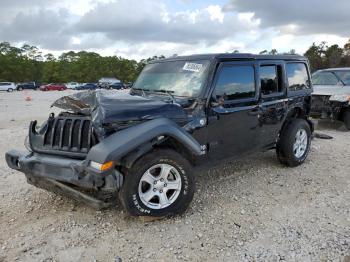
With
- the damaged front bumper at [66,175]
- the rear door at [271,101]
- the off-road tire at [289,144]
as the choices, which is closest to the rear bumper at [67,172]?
the damaged front bumper at [66,175]

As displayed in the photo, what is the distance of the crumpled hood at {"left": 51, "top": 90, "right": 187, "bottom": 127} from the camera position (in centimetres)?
369

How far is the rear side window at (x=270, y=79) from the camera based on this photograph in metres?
5.27

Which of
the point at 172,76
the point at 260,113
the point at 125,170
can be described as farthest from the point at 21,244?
the point at 260,113

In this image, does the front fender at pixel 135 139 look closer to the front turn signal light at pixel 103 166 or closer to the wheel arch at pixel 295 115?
the front turn signal light at pixel 103 166

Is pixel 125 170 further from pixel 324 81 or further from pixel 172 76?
pixel 324 81

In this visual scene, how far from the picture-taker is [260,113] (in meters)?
5.18

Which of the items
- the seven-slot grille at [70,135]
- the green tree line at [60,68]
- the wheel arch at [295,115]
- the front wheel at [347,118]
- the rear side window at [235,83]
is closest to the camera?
the seven-slot grille at [70,135]

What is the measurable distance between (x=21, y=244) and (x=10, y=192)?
151 cm

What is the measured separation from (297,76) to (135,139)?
365 centimetres

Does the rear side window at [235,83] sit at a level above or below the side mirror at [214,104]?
above

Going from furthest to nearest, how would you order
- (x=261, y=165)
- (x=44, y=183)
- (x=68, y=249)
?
(x=261, y=165), (x=44, y=183), (x=68, y=249)

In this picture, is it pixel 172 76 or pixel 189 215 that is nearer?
pixel 189 215

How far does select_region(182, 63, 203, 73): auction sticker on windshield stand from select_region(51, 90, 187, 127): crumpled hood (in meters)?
0.69

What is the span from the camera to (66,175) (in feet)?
11.9
